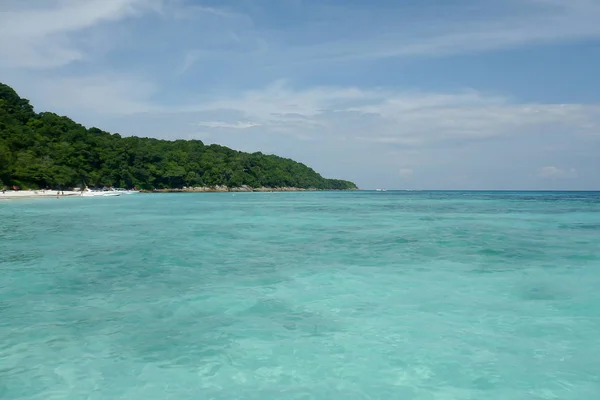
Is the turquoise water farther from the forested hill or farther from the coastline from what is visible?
the forested hill

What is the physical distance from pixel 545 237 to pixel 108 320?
21.9m

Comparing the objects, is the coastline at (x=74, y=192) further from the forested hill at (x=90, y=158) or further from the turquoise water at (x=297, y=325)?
the turquoise water at (x=297, y=325)

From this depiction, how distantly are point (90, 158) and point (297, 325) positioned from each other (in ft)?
360

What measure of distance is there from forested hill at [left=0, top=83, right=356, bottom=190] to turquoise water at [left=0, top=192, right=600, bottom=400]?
70.6 meters

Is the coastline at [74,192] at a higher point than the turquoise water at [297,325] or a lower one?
higher

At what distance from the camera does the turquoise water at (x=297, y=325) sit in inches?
233

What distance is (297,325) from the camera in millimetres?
8297

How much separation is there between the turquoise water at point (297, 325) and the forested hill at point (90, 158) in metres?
70.6

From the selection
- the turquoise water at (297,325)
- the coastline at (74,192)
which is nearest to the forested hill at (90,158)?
the coastline at (74,192)

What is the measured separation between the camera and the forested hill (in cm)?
7950

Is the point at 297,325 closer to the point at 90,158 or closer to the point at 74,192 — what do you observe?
the point at 74,192

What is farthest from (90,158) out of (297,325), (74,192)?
(297,325)

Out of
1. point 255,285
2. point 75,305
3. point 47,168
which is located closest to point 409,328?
point 255,285

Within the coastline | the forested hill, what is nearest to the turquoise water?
the coastline
